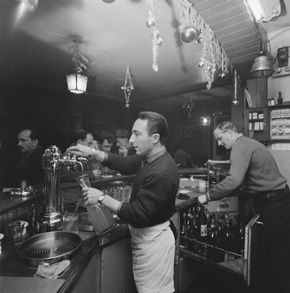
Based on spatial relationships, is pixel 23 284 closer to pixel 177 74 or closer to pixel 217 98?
pixel 177 74

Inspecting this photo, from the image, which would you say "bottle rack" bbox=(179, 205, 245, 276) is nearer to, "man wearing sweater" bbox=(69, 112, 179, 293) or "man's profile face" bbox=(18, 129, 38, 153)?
"man wearing sweater" bbox=(69, 112, 179, 293)

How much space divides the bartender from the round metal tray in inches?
56.9

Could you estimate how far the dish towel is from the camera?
100 cm

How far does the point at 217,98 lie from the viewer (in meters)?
8.80

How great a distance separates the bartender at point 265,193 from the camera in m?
2.29

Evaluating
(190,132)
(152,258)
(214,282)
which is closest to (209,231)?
(214,282)

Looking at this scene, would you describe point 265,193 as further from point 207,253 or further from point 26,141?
point 26,141

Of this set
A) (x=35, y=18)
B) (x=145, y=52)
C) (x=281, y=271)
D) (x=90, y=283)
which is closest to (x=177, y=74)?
(x=145, y=52)

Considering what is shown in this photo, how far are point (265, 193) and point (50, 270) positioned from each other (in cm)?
230

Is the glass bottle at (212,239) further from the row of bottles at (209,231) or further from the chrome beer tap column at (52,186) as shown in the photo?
the chrome beer tap column at (52,186)

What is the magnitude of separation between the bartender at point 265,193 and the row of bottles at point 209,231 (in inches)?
13.5

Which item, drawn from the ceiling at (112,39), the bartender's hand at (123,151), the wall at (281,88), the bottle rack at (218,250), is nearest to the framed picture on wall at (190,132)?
the ceiling at (112,39)

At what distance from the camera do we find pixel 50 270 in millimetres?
1013

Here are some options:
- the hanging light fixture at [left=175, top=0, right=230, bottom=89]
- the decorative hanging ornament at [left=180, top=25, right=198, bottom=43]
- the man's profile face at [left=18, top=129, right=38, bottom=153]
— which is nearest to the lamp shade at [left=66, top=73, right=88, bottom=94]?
the man's profile face at [left=18, top=129, right=38, bottom=153]
